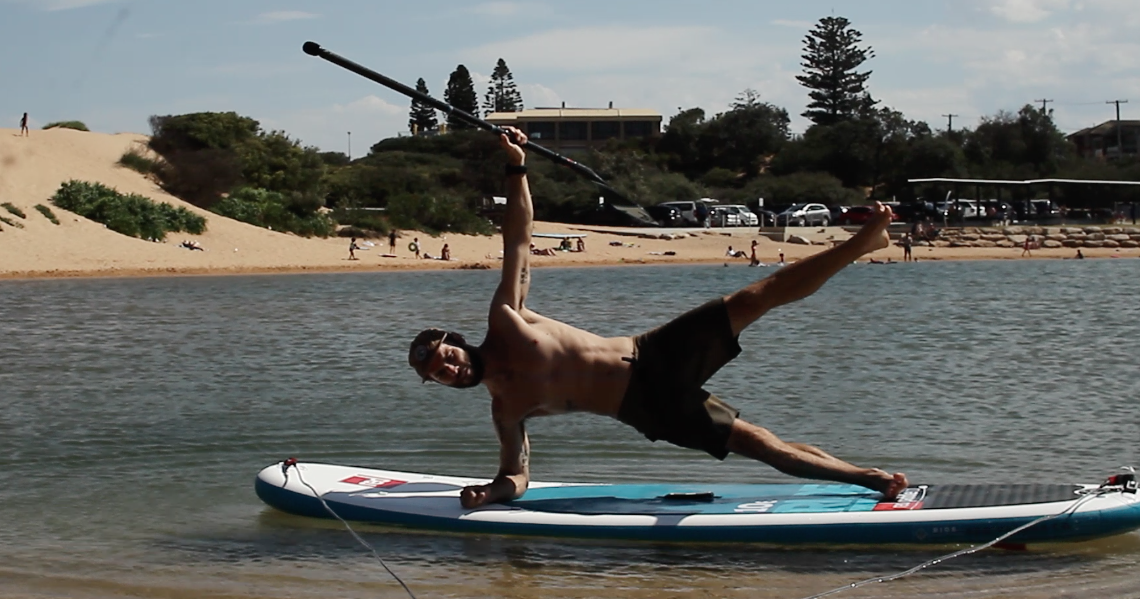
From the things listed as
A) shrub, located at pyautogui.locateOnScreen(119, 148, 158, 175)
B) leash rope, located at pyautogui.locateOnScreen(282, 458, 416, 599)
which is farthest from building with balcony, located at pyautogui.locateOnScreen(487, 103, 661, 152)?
leash rope, located at pyautogui.locateOnScreen(282, 458, 416, 599)

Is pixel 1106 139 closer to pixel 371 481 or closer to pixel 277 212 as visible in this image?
pixel 277 212

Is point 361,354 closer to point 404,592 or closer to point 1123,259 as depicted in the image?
point 404,592

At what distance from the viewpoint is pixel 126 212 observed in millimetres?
42344

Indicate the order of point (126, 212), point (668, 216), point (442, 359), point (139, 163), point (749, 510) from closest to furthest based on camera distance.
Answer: point (442, 359), point (749, 510), point (126, 212), point (139, 163), point (668, 216)

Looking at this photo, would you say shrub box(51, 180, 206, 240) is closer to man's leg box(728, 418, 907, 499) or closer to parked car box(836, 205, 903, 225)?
parked car box(836, 205, 903, 225)

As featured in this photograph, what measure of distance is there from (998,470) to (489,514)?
165 inches

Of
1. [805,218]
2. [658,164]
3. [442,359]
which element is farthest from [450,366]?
[658,164]

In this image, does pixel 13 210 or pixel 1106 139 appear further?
pixel 1106 139

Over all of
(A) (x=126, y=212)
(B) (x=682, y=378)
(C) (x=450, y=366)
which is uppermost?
(A) (x=126, y=212)

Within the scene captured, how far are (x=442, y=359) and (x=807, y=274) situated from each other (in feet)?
5.93

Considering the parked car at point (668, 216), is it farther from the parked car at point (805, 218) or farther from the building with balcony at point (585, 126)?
the building with balcony at point (585, 126)

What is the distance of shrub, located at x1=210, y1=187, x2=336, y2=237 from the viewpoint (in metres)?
46.6

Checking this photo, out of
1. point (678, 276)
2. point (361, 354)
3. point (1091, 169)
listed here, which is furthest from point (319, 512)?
point (1091, 169)

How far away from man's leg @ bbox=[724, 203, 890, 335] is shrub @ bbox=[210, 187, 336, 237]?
4073 centimetres
